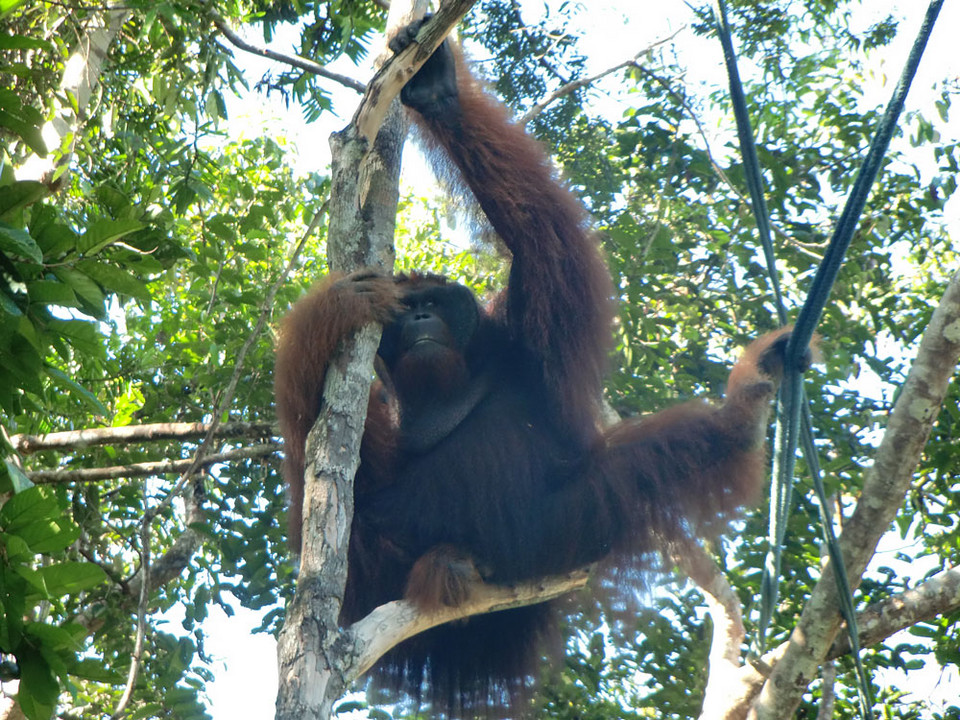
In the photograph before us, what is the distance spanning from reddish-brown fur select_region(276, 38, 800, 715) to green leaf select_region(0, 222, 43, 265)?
74.4 inches

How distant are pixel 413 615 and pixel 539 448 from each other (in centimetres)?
129

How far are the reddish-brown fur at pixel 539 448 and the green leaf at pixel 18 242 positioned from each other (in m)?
1.89

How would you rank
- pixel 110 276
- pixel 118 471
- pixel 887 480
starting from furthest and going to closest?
pixel 118 471, pixel 887 480, pixel 110 276

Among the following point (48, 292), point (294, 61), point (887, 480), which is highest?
point (294, 61)

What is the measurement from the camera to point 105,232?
7.73 feet

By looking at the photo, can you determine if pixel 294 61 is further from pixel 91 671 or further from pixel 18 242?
pixel 91 671

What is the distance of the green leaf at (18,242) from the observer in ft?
6.76

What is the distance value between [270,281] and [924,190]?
3692 millimetres

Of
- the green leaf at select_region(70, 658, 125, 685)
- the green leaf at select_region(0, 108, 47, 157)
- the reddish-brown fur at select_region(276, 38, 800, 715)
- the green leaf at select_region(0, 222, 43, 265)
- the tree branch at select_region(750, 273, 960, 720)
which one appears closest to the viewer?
the green leaf at select_region(0, 222, 43, 265)

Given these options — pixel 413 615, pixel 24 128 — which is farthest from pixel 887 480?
pixel 24 128

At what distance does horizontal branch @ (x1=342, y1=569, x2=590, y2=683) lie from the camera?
9.43 ft

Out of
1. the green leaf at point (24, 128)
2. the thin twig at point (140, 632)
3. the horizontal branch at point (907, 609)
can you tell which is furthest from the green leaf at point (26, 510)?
the horizontal branch at point (907, 609)

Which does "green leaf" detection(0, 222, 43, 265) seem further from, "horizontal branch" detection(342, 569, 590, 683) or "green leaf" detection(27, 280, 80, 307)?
"horizontal branch" detection(342, 569, 590, 683)

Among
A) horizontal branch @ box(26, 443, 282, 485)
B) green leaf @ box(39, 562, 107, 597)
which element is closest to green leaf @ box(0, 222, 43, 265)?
green leaf @ box(39, 562, 107, 597)
